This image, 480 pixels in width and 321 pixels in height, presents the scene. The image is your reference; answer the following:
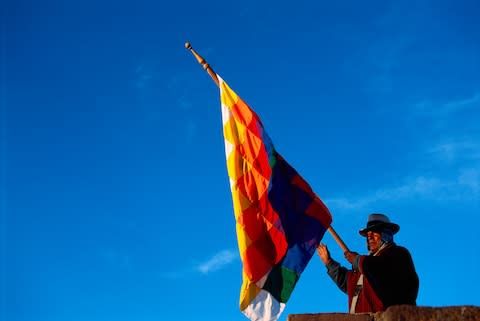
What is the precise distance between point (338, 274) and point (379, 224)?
93 cm

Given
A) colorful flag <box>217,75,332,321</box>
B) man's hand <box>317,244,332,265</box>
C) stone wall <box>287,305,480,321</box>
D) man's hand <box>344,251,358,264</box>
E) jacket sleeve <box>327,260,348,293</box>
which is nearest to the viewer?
stone wall <box>287,305,480,321</box>

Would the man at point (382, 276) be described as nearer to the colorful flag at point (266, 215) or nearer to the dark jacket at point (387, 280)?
the dark jacket at point (387, 280)

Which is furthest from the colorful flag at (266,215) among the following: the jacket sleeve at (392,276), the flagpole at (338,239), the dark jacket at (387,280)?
the jacket sleeve at (392,276)

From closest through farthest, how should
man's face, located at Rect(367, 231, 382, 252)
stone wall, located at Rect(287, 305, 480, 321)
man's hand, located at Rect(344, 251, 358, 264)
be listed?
stone wall, located at Rect(287, 305, 480, 321)
man's face, located at Rect(367, 231, 382, 252)
man's hand, located at Rect(344, 251, 358, 264)

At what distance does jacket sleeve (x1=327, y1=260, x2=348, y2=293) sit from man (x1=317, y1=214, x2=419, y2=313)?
0.26 m

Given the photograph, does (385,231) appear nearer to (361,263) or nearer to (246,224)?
(361,263)

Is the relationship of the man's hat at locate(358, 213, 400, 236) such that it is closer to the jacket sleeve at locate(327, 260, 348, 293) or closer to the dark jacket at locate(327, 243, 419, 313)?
the dark jacket at locate(327, 243, 419, 313)

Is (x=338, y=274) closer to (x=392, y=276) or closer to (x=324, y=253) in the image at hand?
(x=324, y=253)

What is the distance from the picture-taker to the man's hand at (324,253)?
8.35 metres

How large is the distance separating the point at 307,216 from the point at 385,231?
1012mm

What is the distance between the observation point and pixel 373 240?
303 inches

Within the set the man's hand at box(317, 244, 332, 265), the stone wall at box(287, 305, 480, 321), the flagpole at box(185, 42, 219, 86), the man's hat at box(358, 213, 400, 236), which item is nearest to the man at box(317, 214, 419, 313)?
the man's hat at box(358, 213, 400, 236)

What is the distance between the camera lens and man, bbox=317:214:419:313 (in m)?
6.73

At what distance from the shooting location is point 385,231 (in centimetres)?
765
